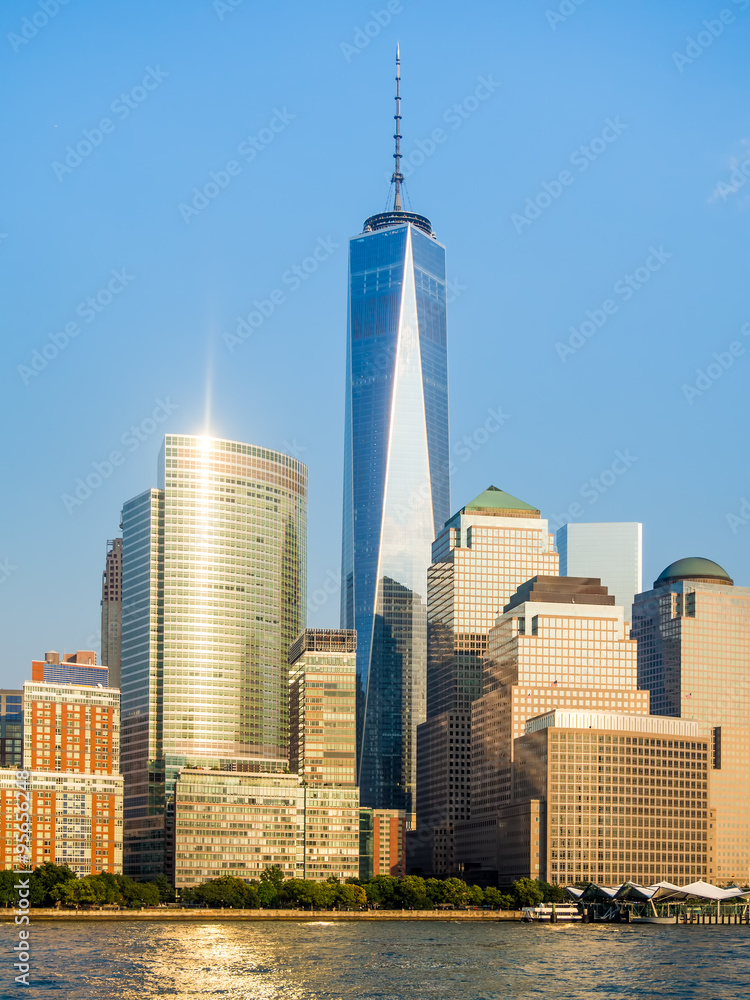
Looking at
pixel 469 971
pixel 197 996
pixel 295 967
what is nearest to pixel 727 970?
pixel 469 971

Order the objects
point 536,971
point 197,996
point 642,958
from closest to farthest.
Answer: point 197,996
point 536,971
point 642,958

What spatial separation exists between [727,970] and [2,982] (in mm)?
80895

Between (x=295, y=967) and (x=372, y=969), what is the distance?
8678 mm

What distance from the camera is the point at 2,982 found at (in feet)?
525

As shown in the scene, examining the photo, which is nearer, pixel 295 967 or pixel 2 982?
pixel 2 982

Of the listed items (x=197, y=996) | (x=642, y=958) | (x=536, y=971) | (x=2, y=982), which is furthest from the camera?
(x=642, y=958)

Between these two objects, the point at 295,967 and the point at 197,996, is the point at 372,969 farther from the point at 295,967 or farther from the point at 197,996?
the point at 197,996

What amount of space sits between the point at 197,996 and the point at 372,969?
3213 cm

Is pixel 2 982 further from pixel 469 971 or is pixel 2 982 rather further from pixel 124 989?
pixel 469 971

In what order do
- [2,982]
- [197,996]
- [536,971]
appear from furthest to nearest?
[536,971]
[2,982]
[197,996]

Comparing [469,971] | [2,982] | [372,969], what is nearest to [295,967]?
[372,969]

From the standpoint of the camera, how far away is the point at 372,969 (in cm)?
17638

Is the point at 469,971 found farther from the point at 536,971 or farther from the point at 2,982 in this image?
the point at 2,982

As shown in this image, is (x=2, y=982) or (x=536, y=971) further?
(x=536, y=971)
